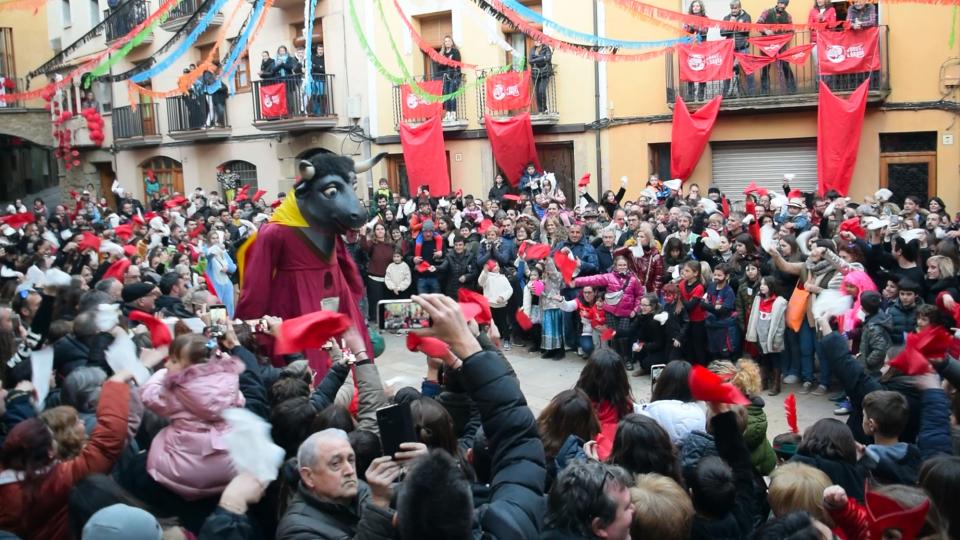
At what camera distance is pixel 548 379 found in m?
10.2

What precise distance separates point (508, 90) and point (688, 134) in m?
3.43

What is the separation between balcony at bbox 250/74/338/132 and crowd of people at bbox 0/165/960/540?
12.0 m

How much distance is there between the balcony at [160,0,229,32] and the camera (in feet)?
74.1

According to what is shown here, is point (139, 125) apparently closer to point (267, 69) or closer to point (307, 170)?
point (267, 69)

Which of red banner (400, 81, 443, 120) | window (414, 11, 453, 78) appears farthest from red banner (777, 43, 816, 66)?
window (414, 11, 453, 78)

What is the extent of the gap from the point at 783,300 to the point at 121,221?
13267 mm

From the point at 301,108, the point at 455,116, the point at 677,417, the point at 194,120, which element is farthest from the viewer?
the point at 194,120

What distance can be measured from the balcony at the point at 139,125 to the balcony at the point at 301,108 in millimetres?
5770

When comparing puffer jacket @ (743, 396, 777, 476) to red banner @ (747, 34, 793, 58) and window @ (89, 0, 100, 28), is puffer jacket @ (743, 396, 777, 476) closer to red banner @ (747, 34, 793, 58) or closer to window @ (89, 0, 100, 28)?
red banner @ (747, 34, 793, 58)

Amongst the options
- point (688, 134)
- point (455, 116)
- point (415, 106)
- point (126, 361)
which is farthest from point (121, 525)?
point (455, 116)

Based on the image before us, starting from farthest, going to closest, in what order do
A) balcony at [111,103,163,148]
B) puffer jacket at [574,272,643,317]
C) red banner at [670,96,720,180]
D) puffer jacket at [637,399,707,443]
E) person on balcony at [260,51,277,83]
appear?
1. balcony at [111,103,163,148]
2. person on balcony at [260,51,277,83]
3. red banner at [670,96,720,180]
4. puffer jacket at [574,272,643,317]
5. puffer jacket at [637,399,707,443]

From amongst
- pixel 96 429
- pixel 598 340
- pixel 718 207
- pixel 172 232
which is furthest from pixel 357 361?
pixel 172 232

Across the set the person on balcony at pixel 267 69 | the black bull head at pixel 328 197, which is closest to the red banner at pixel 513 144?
the person on balcony at pixel 267 69

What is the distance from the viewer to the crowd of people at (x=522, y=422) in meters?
2.94
